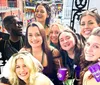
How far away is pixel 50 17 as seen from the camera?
3.78 ft

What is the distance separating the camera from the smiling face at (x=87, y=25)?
1026mm

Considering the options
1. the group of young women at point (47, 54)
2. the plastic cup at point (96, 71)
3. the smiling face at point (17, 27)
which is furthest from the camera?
the smiling face at point (17, 27)

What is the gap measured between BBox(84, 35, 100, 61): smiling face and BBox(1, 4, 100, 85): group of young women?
0.05 metres

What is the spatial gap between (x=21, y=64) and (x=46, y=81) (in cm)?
18

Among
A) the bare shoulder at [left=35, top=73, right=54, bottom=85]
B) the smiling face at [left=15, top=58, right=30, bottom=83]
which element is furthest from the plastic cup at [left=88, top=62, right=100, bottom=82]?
the smiling face at [left=15, top=58, right=30, bottom=83]

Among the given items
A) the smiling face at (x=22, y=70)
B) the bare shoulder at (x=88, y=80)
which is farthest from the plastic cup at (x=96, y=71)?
the smiling face at (x=22, y=70)

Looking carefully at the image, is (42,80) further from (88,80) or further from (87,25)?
(87,25)

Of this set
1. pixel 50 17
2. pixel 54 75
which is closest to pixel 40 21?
pixel 50 17

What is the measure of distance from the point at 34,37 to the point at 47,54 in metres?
0.13

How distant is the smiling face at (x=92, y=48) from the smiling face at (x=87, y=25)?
59 mm

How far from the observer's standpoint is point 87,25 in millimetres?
1039

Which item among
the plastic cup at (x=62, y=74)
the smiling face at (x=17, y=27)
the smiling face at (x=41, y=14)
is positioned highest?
the smiling face at (x=41, y=14)

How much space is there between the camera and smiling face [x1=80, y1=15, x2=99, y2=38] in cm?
103

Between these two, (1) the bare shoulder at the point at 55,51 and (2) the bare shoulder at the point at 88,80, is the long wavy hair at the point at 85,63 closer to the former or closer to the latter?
(2) the bare shoulder at the point at 88,80
